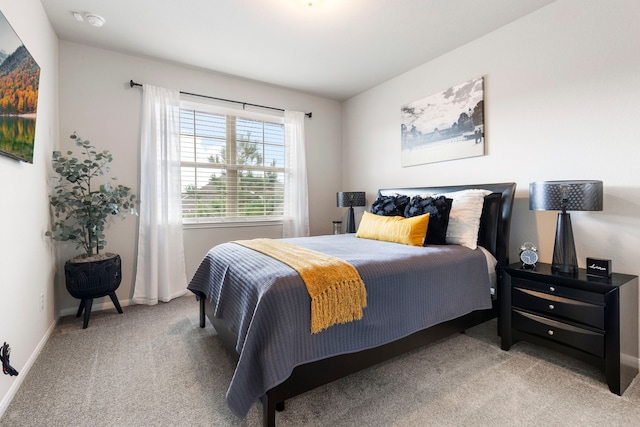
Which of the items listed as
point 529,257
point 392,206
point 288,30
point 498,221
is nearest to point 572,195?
point 529,257

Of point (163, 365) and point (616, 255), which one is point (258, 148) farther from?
point (616, 255)

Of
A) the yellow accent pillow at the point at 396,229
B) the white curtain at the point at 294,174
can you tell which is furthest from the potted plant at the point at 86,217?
the yellow accent pillow at the point at 396,229

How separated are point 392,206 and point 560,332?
1543 mm

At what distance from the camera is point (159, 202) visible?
321cm

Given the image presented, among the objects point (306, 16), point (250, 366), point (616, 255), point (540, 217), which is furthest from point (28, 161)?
point (616, 255)

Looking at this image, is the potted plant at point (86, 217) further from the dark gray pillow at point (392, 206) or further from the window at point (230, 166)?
the dark gray pillow at point (392, 206)

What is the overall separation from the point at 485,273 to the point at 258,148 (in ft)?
9.89

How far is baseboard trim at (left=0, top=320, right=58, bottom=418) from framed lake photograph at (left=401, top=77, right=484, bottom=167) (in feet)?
12.2

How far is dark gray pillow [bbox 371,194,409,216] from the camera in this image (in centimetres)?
284

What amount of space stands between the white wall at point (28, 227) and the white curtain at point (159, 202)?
732mm

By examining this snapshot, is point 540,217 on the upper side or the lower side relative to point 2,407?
upper

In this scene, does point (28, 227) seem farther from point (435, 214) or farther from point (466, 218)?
point (466, 218)

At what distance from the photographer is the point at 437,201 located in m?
2.57

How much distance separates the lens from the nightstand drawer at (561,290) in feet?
5.86
